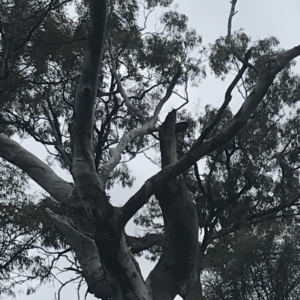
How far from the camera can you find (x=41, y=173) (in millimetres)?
6562

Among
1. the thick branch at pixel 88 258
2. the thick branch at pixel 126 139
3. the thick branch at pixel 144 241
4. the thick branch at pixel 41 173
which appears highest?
the thick branch at pixel 126 139

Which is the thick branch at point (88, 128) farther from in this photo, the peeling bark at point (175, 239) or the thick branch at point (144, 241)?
the thick branch at point (144, 241)

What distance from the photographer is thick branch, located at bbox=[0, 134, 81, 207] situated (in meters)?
6.31

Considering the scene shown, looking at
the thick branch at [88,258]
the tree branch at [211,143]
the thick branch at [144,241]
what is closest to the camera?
the tree branch at [211,143]

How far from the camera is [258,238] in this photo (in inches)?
199

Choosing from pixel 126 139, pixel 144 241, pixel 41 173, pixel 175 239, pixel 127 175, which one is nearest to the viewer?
pixel 175 239

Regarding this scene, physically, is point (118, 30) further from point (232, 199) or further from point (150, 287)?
point (150, 287)

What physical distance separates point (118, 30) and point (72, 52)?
123 cm

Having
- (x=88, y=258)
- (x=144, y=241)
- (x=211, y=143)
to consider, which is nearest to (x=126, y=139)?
(x=144, y=241)

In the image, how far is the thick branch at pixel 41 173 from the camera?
6309mm

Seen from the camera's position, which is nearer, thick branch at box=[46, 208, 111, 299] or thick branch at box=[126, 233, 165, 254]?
thick branch at box=[46, 208, 111, 299]

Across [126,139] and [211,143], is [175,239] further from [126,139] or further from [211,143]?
[126,139]

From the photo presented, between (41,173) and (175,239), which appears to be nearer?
(175,239)

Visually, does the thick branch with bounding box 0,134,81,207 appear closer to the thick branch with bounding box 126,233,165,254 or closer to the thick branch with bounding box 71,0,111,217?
the thick branch with bounding box 71,0,111,217
